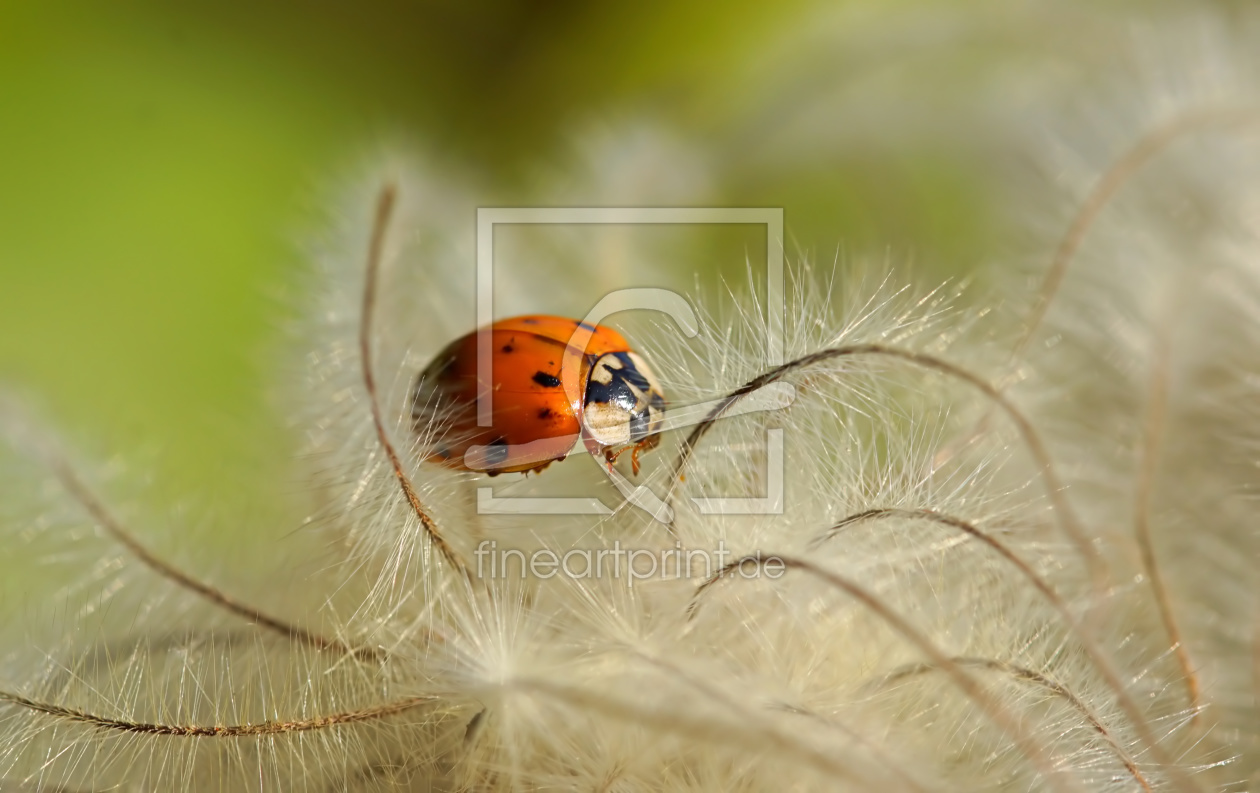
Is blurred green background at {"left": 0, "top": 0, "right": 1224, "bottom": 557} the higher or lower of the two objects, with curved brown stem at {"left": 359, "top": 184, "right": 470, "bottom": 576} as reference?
higher

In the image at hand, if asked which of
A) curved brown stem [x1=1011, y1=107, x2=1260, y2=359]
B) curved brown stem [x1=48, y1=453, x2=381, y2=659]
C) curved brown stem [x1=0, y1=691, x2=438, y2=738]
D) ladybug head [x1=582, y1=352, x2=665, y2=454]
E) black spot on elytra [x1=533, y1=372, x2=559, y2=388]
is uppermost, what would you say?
curved brown stem [x1=1011, y1=107, x2=1260, y2=359]

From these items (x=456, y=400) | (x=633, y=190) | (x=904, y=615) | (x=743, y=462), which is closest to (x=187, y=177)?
(x=633, y=190)

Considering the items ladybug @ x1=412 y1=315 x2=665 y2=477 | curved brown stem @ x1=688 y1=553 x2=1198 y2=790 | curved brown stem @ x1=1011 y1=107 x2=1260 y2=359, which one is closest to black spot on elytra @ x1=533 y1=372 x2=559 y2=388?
ladybug @ x1=412 y1=315 x2=665 y2=477

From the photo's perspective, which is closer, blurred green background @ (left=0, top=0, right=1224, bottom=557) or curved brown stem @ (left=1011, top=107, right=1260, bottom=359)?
curved brown stem @ (left=1011, top=107, right=1260, bottom=359)

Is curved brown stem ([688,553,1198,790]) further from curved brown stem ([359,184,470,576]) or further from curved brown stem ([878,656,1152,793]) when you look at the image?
curved brown stem ([359,184,470,576])

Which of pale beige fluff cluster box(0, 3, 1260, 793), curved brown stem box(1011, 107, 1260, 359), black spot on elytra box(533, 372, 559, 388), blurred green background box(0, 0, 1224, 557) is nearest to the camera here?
pale beige fluff cluster box(0, 3, 1260, 793)

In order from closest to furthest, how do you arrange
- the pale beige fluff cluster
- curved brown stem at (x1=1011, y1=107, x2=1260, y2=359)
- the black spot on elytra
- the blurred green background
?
the pale beige fluff cluster, the black spot on elytra, curved brown stem at (x1=1011, y1=107, x2=1260, y2=359), the blurred green background

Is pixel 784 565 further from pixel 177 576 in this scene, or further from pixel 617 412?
pixel 177 576

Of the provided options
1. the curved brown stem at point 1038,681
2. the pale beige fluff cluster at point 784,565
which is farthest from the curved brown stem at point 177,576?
the curved brown stem at point 1038,681
